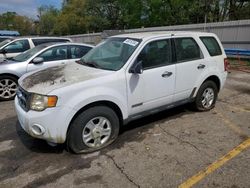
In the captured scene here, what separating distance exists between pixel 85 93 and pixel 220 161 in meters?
2.12

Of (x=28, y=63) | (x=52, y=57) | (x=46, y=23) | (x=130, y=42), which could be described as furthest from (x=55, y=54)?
(x=46, y=23)

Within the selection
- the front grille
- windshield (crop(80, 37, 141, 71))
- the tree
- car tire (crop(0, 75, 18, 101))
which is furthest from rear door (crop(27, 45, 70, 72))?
the tree

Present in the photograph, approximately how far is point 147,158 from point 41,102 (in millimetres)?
1682

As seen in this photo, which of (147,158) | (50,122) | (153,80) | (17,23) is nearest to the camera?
(50,122)

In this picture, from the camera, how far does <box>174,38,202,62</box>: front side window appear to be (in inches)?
183

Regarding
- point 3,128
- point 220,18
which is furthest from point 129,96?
point 220,18

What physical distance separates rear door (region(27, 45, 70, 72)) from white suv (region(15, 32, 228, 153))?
8.56 feet

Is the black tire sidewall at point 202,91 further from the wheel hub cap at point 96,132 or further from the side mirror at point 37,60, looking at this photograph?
the side mirror at point 37,60

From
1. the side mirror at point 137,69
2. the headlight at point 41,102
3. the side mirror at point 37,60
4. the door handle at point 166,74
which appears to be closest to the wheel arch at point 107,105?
the headlight at point 41,102

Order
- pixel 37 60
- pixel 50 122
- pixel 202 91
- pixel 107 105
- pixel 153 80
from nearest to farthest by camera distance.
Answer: pixel 50 122 < pixel 107 105 < pixel 153 80 < pixel 202 91 < pixel 37 60

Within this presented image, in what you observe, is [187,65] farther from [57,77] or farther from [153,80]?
[57,77]

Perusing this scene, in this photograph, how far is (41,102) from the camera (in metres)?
3.36

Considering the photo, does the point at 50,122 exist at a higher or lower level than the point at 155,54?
lower

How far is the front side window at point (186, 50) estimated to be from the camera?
4.65m
